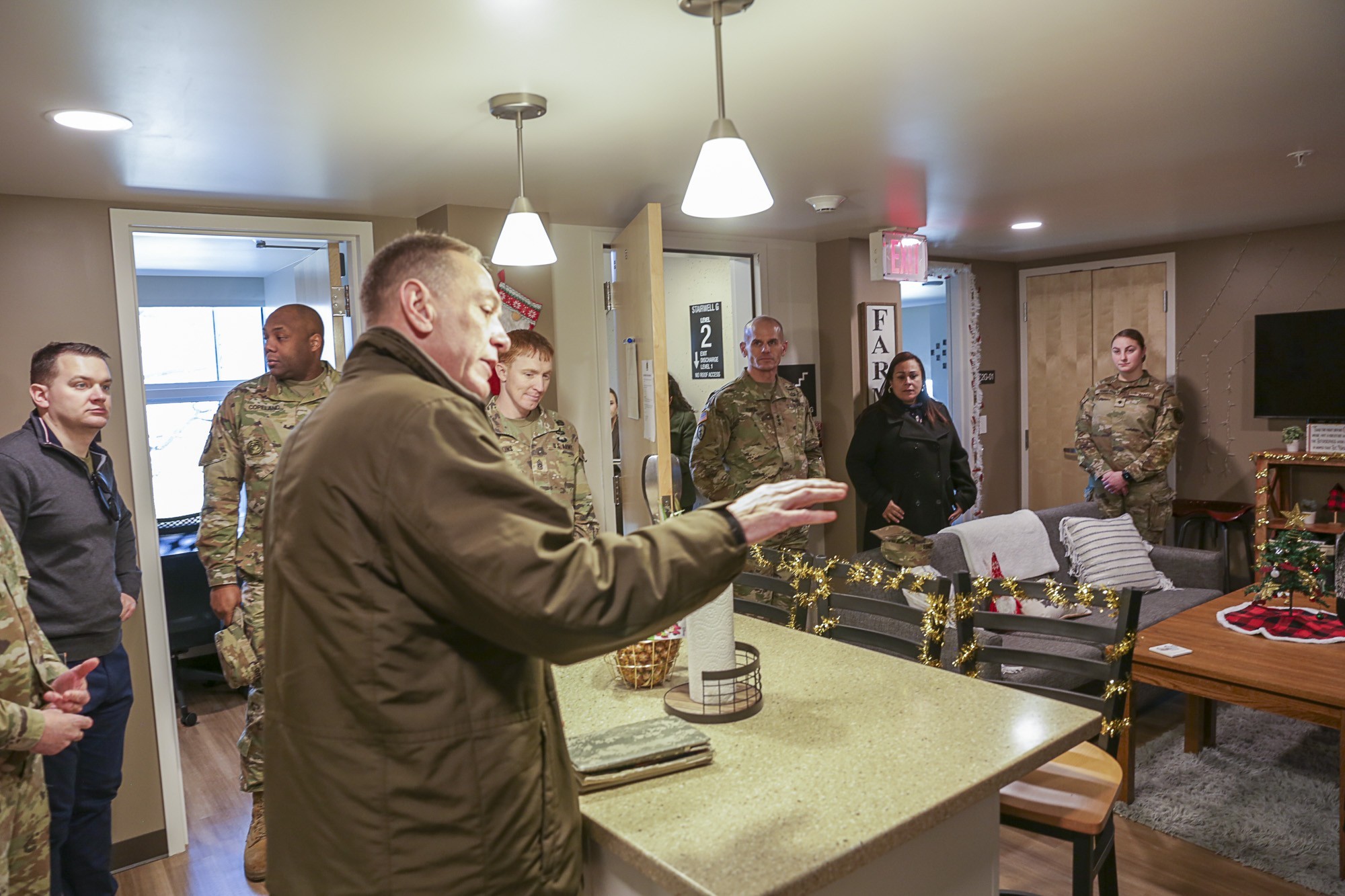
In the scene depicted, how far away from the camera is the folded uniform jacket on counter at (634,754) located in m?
1.28

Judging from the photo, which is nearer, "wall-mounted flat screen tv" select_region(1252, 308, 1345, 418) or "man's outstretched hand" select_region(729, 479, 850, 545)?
"man's outstretched hand" select_region(729, 479, 850, 545)

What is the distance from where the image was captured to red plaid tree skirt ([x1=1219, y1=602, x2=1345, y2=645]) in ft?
9.80

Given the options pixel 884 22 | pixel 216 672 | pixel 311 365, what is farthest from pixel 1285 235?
pixel 216 672

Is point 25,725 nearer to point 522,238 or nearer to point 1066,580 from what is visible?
point 522,238

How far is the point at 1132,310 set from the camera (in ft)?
19.4

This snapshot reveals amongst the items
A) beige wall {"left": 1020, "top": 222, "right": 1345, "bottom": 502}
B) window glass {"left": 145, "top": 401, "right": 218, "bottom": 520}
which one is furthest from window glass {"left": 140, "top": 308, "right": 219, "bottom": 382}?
beige wall {"left": 1020, "top": 222, "right": 1345, "bottom": 502}

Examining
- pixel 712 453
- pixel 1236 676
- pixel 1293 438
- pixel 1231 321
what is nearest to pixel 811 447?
pixel 712 453

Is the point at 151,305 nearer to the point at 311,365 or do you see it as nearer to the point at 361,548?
the point at 311,365

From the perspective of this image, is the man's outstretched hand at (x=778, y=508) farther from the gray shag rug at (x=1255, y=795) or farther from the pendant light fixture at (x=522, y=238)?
the gray shag rug at (x=1255, y=795)

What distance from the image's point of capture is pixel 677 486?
11.7ft

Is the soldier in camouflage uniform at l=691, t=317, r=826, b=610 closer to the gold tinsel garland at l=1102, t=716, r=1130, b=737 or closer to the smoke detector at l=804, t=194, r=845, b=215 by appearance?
the smoke detector at l=804, t=194, r=845, b=215

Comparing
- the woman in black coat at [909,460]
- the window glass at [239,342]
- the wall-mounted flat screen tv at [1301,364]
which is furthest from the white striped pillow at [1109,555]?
the window glass at [239,342]

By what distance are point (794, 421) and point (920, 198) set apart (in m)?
1.09

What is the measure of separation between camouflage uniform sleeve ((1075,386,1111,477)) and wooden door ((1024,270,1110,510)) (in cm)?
89
